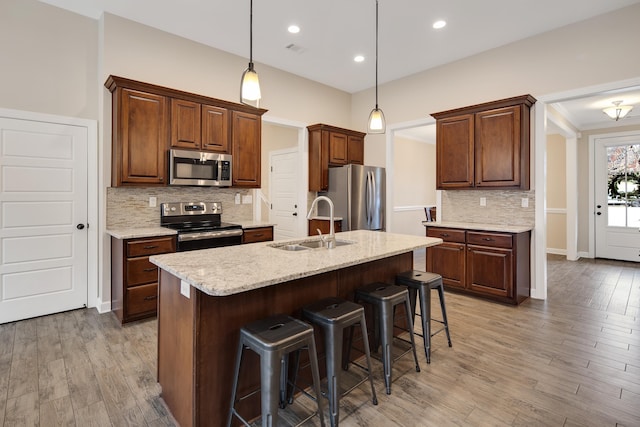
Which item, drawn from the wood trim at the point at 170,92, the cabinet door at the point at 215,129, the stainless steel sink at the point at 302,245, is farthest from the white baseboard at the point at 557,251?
the cabinet door at the point at 215,129

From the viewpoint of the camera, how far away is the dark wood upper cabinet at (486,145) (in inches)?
157

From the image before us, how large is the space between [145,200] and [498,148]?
170 inches

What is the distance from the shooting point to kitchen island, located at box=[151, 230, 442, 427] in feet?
5.36

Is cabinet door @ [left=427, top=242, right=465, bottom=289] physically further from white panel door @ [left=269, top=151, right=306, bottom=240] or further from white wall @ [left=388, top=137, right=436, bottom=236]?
white wall @ [left=388, top=137, right=436, bottom=236]

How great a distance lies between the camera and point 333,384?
1.80 meters

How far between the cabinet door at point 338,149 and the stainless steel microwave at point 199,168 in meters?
1.89

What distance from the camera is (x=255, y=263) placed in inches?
76.0

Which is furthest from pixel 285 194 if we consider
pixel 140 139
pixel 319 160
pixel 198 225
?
pixel 140 139

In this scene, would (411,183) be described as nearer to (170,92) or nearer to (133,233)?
(170,92)

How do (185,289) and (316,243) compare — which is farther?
(316,243)

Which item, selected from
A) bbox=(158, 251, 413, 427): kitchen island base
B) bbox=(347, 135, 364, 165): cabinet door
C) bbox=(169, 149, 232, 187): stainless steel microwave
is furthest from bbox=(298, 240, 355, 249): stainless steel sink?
bbox=(347, 135, 364, 165): cabinet door

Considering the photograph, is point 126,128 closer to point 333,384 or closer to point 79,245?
point 79,245

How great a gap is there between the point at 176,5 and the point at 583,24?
175 inches

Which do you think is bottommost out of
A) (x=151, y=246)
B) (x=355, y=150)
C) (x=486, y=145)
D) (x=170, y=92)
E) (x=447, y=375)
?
(x=447, y=375)
